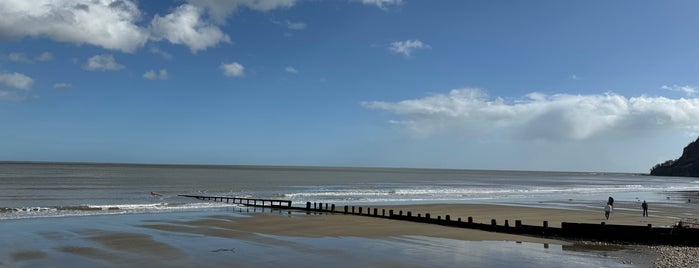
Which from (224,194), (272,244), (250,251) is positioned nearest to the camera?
(250,251)

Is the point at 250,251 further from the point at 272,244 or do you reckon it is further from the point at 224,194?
the point at 224,194

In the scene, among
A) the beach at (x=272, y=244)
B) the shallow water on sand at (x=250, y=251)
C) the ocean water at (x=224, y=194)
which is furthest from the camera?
the ocean water at (x=224, y=194)

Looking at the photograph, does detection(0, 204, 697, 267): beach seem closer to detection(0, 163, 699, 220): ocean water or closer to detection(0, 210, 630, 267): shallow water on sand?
detection(0, 210, 630, 267): shallow water on sand

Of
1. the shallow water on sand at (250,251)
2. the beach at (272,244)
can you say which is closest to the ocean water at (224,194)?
the beach at (272,244)

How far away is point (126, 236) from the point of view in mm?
23750

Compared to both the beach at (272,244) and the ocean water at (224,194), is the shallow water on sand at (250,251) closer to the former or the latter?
the beach at (272,244)

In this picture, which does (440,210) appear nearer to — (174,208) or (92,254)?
(174,208)

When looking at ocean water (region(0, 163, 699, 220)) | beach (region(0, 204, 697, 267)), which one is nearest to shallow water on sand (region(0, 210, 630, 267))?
beach (region(0, 204, 697, 267))

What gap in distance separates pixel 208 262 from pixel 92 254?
4.82 metres

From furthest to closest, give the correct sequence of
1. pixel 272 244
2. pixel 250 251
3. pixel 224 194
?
pixel 224 194 → pixel 272 244 → pixel 250 251

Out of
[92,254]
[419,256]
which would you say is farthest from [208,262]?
[419,256]

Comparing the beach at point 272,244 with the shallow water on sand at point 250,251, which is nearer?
the shallow water on sand at point 250,251

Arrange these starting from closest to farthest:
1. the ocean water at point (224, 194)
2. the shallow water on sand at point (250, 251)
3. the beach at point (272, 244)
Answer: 1. the shallow water on sand at point (250, 251)
2. the beach at point (272, 244)
3. the ocean water at point (224, 194)

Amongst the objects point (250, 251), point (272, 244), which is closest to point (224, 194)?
point (272, 244)
